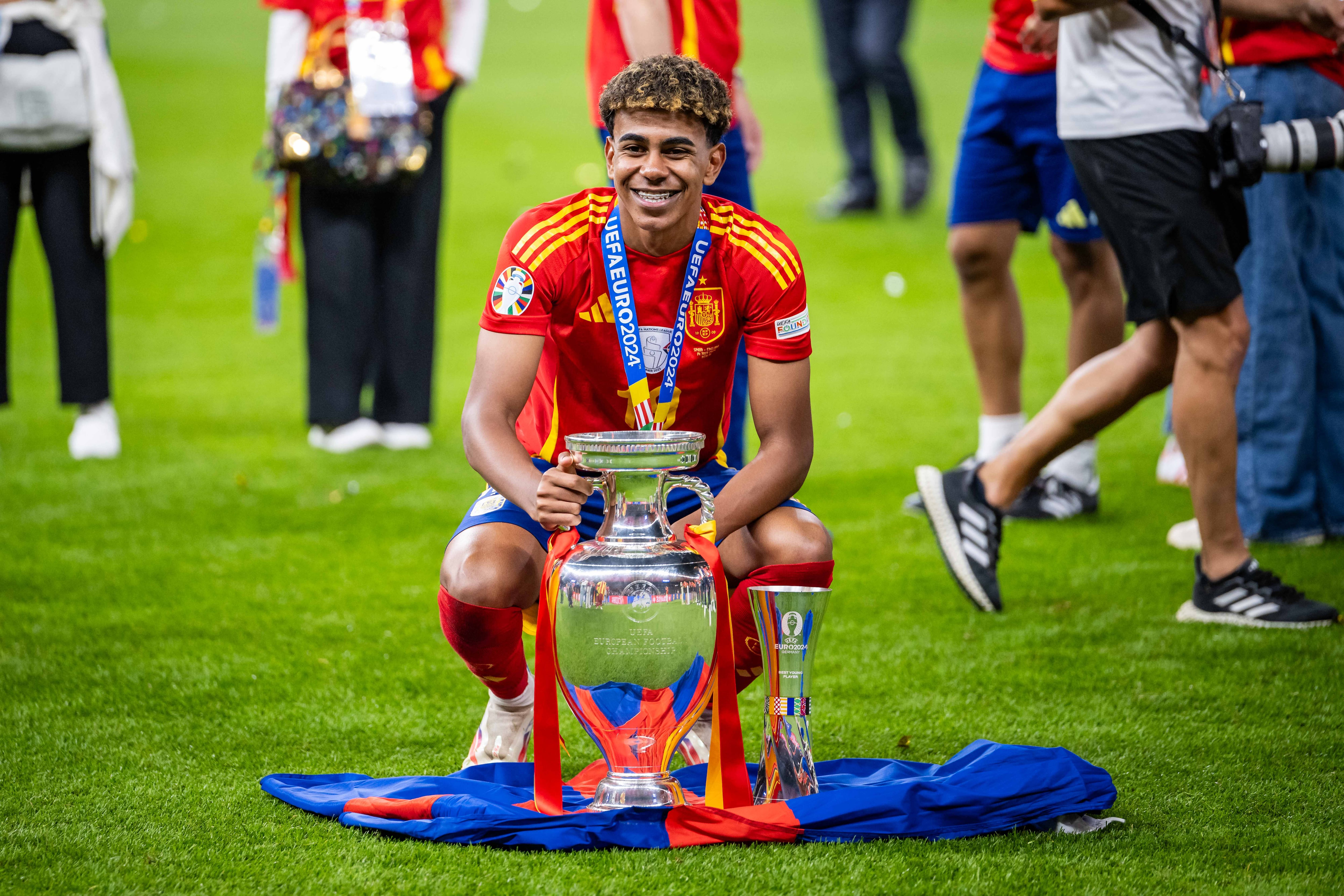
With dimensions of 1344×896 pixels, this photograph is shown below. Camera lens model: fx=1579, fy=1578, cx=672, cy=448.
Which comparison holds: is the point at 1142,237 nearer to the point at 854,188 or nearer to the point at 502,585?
the point at 502,585

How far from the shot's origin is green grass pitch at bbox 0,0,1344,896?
2471 mm

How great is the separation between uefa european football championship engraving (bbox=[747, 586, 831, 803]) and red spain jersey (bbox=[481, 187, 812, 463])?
1.59 ft

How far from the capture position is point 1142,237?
3.70m

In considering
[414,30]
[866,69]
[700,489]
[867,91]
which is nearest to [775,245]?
[700,489]

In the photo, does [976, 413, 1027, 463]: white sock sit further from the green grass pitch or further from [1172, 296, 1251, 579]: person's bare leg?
[1172, 296, 1251, 579]: person's bare leg

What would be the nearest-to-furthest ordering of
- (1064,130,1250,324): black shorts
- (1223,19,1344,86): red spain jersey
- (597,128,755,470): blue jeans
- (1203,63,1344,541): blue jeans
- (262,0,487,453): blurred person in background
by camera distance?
(1064,130,1250,324): black shorts, (597,128,755,470): blue jeans, (1223,19,1344,86): red spain jersey, (1203,63,1344,541): blue jeans, (262,0,487,453): blurred person in background

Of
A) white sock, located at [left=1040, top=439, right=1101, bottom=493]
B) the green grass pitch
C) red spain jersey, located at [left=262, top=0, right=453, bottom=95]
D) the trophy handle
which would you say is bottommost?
the green grass pitch

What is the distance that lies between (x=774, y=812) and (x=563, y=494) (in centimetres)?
63

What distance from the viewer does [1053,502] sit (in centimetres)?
499

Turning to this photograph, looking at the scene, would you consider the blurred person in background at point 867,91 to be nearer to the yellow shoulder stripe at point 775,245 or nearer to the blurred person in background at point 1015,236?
the blurred person in background at point 1015,236

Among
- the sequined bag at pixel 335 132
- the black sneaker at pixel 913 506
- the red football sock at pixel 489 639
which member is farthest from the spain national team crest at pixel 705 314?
the sequined bag at pixel 335 132

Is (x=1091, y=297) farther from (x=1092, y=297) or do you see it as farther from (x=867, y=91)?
(x=867, y=91)

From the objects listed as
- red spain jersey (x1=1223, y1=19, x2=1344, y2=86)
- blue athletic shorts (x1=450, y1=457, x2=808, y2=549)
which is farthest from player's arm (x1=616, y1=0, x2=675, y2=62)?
red spain jersey (x1=1223, y1=19, x2=1344, y2=86)

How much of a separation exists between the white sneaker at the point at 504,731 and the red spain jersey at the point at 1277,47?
108 inches
